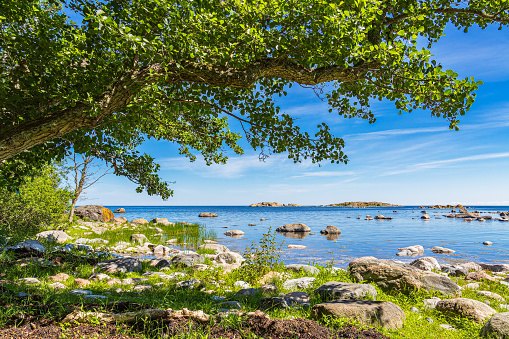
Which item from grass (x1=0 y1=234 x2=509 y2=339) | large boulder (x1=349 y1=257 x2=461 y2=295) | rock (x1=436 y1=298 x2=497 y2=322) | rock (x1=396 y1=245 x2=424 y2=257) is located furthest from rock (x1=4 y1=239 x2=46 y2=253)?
rock (x1=396 y1=245 x2=424 y2=257)

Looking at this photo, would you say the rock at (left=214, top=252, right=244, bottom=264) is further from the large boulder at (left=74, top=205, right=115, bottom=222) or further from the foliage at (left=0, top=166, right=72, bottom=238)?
the large boulder at (left=74, top=205, right=115, bottom=222)

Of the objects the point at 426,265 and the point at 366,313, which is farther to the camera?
the point at 426,265

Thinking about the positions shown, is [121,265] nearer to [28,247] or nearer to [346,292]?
[28,247]

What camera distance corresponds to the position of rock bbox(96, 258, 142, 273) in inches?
344

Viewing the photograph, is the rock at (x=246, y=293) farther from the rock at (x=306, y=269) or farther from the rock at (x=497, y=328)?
the rock at (x=497, y=328)

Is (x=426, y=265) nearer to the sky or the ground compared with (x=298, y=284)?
nearer to the ground

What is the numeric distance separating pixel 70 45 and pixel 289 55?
13.2 ft

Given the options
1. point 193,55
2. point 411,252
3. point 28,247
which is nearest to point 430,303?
point 193,55

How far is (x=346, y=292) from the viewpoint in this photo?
19.7 feet

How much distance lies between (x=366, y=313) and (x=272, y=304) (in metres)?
1.70

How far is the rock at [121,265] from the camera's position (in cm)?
874

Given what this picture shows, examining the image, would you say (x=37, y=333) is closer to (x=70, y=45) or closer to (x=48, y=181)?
(x=70, y=45)

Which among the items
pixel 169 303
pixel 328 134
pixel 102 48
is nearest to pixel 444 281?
pixel 328 134

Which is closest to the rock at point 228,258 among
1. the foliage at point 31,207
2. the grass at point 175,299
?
the grass at point 175,299
